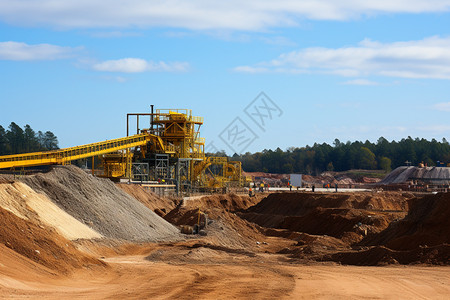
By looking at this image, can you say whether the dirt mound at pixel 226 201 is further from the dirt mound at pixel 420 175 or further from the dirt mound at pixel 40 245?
the dirt mound at pixel 420 175

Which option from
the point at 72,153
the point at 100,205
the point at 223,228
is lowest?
the point at 223,228

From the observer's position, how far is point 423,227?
32.8 m

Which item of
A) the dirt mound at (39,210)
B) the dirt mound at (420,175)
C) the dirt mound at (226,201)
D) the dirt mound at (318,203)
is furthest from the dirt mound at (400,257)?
the dirt mound at (420,175)

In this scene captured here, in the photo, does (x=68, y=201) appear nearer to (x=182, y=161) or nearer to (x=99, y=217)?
(x=99, y=217)

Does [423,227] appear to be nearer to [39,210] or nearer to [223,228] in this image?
[223,228]

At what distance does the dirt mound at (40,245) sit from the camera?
72.4ft

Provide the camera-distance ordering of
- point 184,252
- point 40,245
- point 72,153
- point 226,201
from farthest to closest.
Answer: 1. point 226,201
2. point 72,153
3. point 184,252
4. point 40,245

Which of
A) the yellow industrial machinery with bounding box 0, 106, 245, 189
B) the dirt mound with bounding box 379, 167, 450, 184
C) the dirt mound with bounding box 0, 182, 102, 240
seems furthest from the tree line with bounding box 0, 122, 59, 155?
the dirt mound with bounding box 0, 182, 102, 240

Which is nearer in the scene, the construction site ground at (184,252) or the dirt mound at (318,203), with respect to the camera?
the construction site ground at (184,252)

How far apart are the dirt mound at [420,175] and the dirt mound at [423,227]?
6539cm

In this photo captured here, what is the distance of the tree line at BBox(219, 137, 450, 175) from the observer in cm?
15225

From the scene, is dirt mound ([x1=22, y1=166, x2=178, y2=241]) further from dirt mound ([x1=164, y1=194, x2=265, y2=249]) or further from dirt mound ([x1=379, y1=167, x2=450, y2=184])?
dirt mound ([x1=379, y1=167, x2=450, y2=184])

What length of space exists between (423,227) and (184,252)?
12116 mm

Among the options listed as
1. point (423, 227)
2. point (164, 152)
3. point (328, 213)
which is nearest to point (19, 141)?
point (164, 152)
